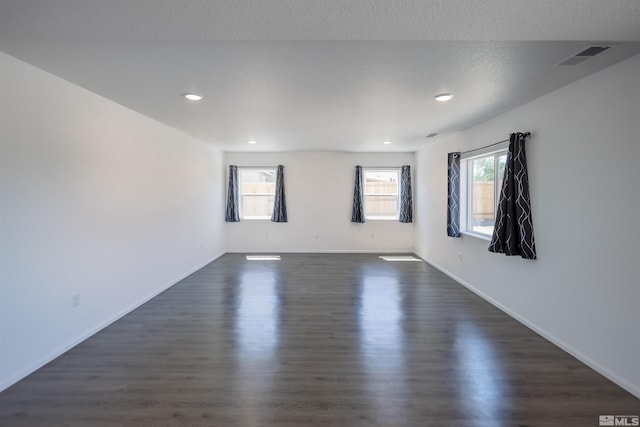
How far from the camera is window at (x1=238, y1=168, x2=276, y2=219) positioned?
7383mm

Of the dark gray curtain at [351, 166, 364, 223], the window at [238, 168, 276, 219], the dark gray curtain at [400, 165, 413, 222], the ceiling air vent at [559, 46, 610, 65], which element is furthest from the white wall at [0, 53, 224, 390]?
the dark gray curtain at [400, 165, 413, 222]

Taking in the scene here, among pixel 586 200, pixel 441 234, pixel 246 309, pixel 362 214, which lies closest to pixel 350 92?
pixel 586 200

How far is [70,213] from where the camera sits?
2684mm

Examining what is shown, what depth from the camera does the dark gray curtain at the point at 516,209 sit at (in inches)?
122

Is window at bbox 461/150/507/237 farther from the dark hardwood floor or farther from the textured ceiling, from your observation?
the dark hardwood floor

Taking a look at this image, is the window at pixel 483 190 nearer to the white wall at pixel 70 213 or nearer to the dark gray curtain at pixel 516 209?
the dark gray curtain at pixel 516 209

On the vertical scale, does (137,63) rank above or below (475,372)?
above

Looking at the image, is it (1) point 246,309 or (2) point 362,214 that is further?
(2) point 362,214

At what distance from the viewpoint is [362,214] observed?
7035 millimetres

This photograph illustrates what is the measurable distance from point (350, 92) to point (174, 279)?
3.60 meters

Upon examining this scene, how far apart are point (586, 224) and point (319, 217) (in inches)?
203

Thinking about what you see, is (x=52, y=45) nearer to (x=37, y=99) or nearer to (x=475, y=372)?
(x=37, y=99)

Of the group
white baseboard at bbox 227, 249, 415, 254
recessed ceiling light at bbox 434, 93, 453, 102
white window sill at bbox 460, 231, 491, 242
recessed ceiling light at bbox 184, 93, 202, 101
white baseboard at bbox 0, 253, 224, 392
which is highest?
recessed ceiling light at bbox 184, 93, 202, 101

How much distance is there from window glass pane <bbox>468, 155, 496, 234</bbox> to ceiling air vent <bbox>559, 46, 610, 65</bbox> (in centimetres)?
193
